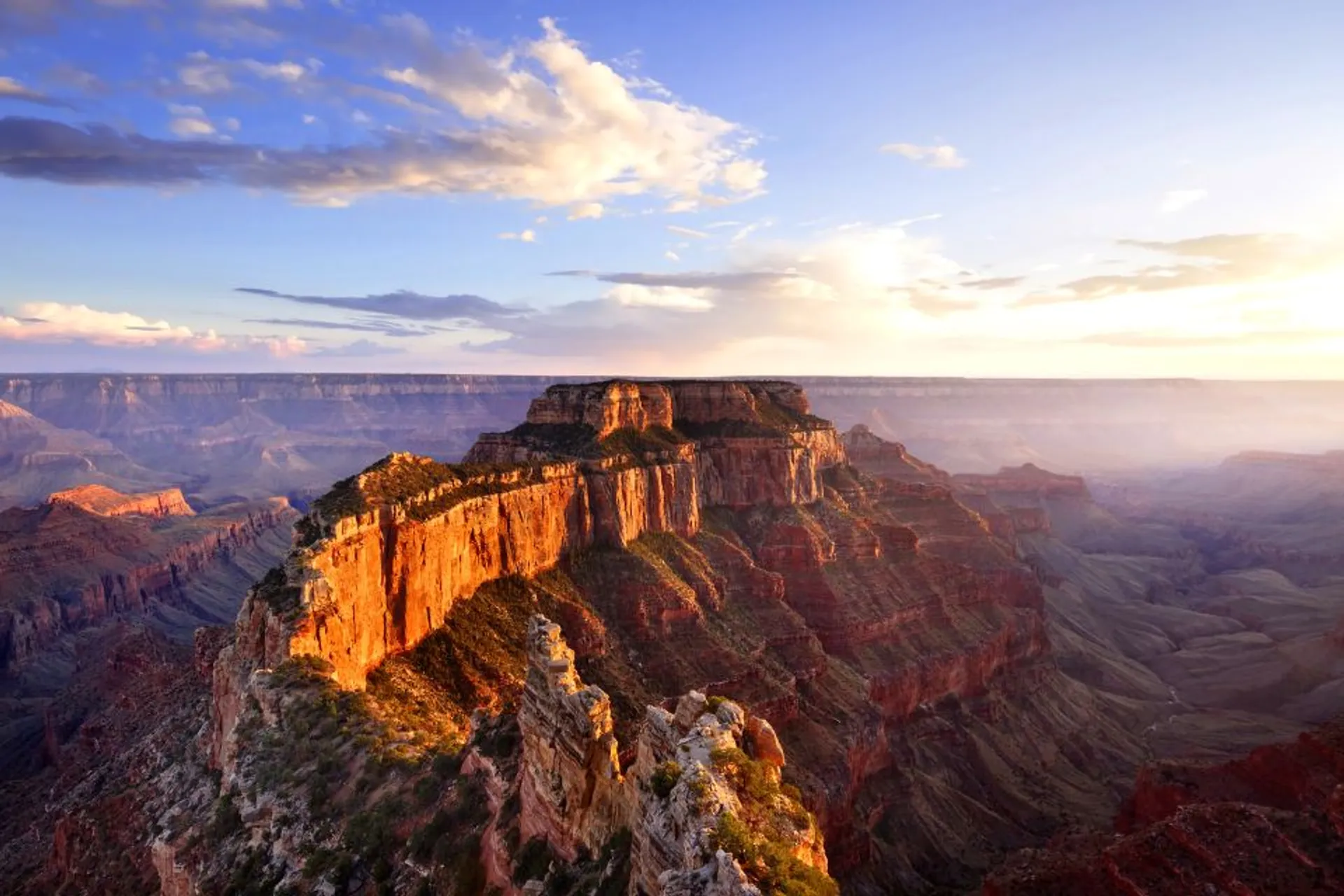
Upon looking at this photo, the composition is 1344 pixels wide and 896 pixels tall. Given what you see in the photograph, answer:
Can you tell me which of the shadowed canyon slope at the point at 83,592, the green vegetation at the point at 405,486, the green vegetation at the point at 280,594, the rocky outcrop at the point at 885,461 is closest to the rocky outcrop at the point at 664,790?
the green vegetation at the point at 280,594

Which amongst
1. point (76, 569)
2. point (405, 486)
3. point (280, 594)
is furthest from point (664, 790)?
point (76, 569)

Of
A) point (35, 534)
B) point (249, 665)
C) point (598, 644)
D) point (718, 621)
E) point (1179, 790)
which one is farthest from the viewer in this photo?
point (35, 534)

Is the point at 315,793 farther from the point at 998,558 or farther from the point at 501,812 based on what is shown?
the point at 998,558

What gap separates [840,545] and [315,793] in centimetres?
7034

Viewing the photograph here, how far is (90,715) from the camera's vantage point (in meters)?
78.0

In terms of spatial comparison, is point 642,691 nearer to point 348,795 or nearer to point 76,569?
point 348,795

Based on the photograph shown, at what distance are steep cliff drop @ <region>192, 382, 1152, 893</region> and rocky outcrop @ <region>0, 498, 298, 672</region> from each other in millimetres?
97145

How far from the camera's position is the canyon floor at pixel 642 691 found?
29172mm

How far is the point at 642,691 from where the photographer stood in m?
63.5

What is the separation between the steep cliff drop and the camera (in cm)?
4678

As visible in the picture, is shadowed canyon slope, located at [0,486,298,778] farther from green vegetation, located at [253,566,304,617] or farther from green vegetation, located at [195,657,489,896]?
green vegetation, located at [195,657,489,896]

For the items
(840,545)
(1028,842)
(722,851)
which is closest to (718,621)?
(840,545)

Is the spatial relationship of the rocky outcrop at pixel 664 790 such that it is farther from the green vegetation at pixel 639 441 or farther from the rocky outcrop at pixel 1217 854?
the green vegetation at pixel 639 441

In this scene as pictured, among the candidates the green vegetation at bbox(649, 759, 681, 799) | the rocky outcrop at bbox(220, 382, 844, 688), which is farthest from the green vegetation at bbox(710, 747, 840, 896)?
the rocky outcrop at bbox(220, 382, 844, 688)
